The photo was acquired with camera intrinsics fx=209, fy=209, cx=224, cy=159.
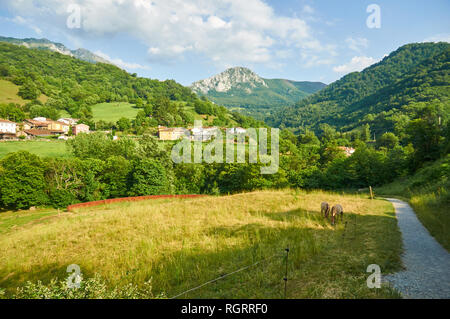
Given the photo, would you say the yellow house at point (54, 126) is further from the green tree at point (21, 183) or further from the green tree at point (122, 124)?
the green tree at point (21, 183)

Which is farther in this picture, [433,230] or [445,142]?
[445,142]

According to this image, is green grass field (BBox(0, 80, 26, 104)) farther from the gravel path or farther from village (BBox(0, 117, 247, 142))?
the gravel path

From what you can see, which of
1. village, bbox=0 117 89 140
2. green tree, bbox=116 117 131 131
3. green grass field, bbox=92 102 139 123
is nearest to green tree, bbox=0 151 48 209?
village, bbox=0 117 89 140

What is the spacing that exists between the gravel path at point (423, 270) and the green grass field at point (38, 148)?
70475 mm

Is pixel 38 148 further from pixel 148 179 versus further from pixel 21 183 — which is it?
pixel 148 179

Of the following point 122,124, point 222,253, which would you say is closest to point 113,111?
point 122,124

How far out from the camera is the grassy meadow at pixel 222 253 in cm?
554

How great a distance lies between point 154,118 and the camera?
125 meters

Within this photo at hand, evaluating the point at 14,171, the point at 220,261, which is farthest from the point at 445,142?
the point at 14,171

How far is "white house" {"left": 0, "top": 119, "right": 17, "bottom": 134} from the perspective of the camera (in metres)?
79.1

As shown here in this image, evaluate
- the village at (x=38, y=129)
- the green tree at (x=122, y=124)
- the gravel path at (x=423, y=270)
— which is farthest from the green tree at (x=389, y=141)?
the village at (x=38, y=129)

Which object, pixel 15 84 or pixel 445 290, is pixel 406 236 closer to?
pixel 445 290

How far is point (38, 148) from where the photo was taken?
63188 millimetres
